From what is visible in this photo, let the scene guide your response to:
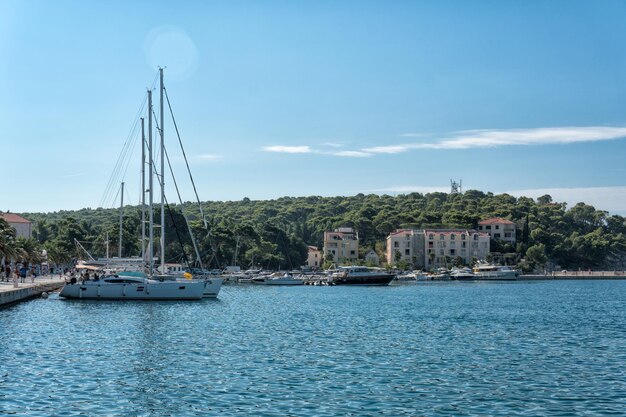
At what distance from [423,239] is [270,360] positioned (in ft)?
517

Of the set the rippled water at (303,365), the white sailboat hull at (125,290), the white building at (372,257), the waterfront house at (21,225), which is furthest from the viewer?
the white building at (372,257)

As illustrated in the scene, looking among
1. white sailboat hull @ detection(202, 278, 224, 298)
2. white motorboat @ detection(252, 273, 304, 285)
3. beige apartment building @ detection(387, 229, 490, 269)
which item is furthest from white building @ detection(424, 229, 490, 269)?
white sailboat hull @ detection(202, 278, 224, 298)

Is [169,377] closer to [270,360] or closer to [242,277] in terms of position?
[270,360]

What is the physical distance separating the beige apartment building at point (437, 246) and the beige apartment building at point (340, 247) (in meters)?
8.97

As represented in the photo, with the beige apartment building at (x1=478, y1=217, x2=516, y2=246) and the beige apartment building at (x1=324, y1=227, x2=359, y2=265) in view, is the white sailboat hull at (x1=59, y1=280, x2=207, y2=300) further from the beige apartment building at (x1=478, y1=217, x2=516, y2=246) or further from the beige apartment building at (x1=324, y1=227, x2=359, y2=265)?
the beige apartment building at (x1=478, y1=217, x2=516, y2=246)

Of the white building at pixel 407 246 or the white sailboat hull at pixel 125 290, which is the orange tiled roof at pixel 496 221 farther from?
the white sailboat hull at pixel 125 290

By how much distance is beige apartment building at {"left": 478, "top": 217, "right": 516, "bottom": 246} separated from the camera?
Result: 19550cm

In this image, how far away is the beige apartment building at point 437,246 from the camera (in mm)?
184750

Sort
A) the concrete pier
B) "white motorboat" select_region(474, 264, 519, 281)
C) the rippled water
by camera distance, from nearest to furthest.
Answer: the rippled water → the concrete pier → "white motorboat" select_region(474, 264, 519, 281)

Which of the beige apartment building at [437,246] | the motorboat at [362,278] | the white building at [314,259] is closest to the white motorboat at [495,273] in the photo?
the beige apartment building at [437,246]

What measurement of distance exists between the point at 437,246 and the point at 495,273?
885 inches

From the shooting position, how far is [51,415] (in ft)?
67.5

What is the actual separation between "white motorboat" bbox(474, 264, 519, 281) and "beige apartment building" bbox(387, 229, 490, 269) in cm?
1563

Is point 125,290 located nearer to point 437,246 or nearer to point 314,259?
point 314,259
